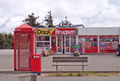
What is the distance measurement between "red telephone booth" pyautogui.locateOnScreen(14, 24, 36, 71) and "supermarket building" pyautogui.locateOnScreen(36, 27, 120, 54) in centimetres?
1390

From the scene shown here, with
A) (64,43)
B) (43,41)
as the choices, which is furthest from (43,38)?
(64,43)

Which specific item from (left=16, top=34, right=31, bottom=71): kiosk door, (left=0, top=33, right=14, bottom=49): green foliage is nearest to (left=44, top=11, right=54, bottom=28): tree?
A: (left=0, top=33, right=14, bottom=49): green foliage

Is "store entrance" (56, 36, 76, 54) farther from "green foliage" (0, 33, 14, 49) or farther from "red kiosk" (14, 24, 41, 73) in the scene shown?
"green foliage" (0, 33, 14, 49)

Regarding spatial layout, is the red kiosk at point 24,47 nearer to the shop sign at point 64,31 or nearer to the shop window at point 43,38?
the shop sign at point 64,31

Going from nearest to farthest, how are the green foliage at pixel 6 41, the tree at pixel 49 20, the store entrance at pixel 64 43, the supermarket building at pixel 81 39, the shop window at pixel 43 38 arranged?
the supermarket building at pixel 81 39 → the store entrance at pixel 64 43 → the shop window at pixel 43 38 → the green foliage at pixel 6 41 → the tree at pixel 49 20

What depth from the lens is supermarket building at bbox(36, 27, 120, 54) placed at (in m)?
24.5

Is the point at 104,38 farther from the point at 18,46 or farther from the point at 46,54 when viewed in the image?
the point at 18,46

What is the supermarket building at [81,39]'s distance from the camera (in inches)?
965

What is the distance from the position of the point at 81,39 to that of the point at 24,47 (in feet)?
50.0

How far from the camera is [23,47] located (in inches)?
417

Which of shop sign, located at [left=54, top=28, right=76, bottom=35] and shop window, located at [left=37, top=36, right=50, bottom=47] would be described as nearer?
shop sign, located at [left=54, top=28, right=76, bottom=35]

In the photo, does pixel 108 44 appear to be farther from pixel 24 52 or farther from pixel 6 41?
pixel 6 41

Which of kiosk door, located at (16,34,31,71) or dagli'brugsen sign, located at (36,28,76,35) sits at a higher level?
dagli'brugsen sign, located at (36,28,76,35)

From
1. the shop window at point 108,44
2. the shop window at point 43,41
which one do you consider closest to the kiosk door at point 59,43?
the shop window at point 43,41
